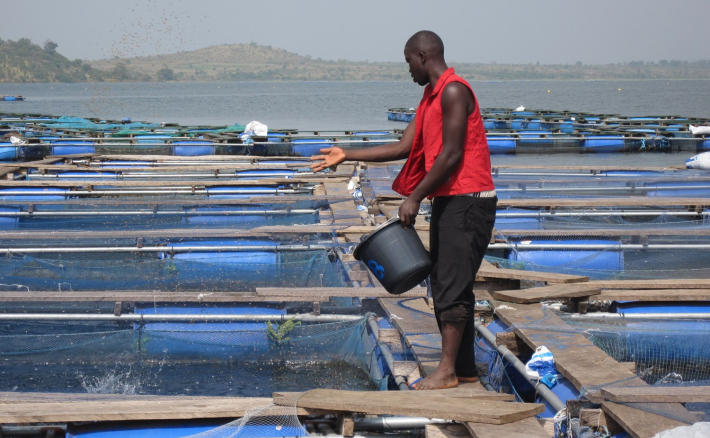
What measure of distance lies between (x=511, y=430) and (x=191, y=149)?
794 inches

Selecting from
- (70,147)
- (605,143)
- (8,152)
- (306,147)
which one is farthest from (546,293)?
(605,143)

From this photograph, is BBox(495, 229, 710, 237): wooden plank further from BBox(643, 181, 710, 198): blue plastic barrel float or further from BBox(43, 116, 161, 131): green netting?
BBox(43, 116, 161, 131): green netting

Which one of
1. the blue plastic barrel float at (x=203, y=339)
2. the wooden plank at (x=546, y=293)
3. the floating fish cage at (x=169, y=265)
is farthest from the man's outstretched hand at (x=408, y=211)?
the floating fish cage at (x=169, y=265)

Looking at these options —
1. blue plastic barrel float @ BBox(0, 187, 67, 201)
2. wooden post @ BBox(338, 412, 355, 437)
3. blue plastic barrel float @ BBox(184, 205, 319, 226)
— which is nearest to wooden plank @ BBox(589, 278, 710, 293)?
wooden post @ BBox(338, 412, 355, 437)

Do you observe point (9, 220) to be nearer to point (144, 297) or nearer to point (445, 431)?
point (144, 297)

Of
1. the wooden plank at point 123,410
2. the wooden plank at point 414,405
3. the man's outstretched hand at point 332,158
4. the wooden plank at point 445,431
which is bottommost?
the wooden plank at point 445,431

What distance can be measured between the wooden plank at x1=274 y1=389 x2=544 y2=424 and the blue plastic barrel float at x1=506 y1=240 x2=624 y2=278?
4535mm

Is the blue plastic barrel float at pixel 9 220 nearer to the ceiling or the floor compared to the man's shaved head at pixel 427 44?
nearer to the floor

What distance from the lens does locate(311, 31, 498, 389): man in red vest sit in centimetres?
408

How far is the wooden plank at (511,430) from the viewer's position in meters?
3.64

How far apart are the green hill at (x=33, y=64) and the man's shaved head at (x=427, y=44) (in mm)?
178610

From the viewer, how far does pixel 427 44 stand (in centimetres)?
427

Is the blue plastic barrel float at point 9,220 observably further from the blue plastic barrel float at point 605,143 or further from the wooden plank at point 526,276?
the blue plastic barrel float at point 605,143

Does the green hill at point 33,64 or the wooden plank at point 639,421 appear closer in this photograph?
the wooden plank at point 639,421
